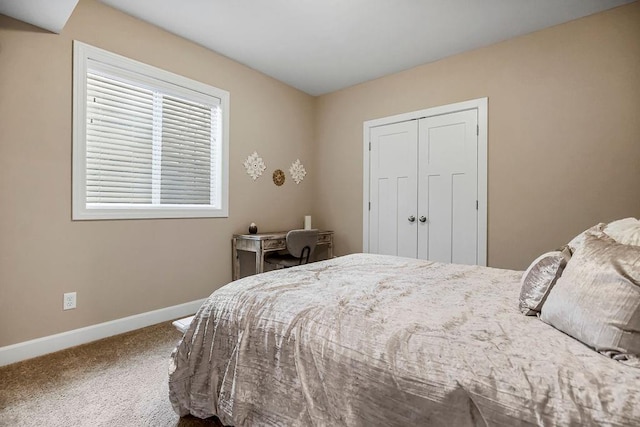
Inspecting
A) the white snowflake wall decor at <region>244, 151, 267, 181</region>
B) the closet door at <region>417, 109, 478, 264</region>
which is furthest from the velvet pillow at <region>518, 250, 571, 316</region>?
the white snowflake wall decor at <region>244, 151, 267, 181</region>

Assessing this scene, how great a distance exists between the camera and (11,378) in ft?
6.20

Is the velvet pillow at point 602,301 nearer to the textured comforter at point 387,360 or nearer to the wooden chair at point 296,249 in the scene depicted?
the textured comforter at point 387,360

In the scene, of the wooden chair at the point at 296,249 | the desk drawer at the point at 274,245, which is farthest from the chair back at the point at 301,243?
the desk drawer at the point at 274,245

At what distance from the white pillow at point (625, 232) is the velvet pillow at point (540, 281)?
6.9 inches

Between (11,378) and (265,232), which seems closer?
(11,378)

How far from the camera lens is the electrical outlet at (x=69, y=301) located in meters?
2.31

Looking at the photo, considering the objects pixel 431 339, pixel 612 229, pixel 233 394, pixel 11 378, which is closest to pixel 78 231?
pixel 11 378

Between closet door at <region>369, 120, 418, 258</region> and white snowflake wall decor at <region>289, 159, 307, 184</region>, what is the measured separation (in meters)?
0.94

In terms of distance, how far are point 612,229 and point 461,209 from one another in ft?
6.44

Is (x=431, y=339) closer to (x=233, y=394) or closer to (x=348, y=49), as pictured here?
(x=233, y=394)

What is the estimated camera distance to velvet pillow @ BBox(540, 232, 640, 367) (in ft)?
2.59

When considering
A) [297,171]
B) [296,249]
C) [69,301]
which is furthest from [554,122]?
[69,301]

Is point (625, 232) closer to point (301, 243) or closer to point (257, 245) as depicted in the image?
point (301, 243)

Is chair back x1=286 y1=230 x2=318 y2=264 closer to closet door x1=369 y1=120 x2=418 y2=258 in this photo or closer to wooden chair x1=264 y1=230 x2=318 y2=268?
wooden chair x1=264 y1=230 x2=318 y2=268
